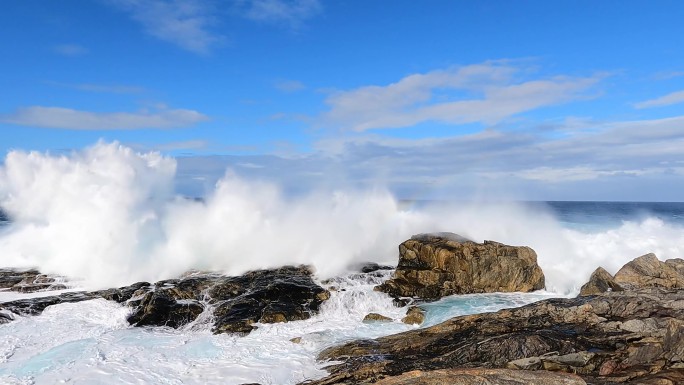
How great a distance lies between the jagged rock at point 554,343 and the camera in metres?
9.93

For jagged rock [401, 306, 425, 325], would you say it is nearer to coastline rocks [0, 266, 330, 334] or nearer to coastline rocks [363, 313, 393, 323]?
coastline rocks [363, 313, 393, 323]

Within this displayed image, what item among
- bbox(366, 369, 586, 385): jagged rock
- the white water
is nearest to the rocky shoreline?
bbox(366, 369, 586, 385): jagged rock

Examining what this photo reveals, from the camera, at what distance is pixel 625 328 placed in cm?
1241

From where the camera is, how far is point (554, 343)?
1116 cm

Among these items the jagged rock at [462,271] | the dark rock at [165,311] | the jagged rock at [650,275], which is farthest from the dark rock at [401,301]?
the jagged rock at [650,275]

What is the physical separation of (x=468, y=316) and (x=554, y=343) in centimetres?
373

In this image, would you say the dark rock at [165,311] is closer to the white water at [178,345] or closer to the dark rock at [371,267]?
the white water at [178,345]

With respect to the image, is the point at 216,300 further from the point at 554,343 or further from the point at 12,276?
the point at 554,343

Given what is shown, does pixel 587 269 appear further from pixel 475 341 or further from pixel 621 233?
pixel 475 341

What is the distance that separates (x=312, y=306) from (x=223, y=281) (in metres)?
5.23

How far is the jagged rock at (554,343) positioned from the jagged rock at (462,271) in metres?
4.97

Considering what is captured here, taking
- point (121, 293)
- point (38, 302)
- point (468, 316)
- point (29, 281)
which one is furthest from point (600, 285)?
point (29, 281)

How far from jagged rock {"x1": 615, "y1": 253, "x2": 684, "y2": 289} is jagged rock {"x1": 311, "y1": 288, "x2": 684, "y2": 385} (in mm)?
3047

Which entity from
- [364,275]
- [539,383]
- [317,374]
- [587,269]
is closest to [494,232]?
[587,269]
